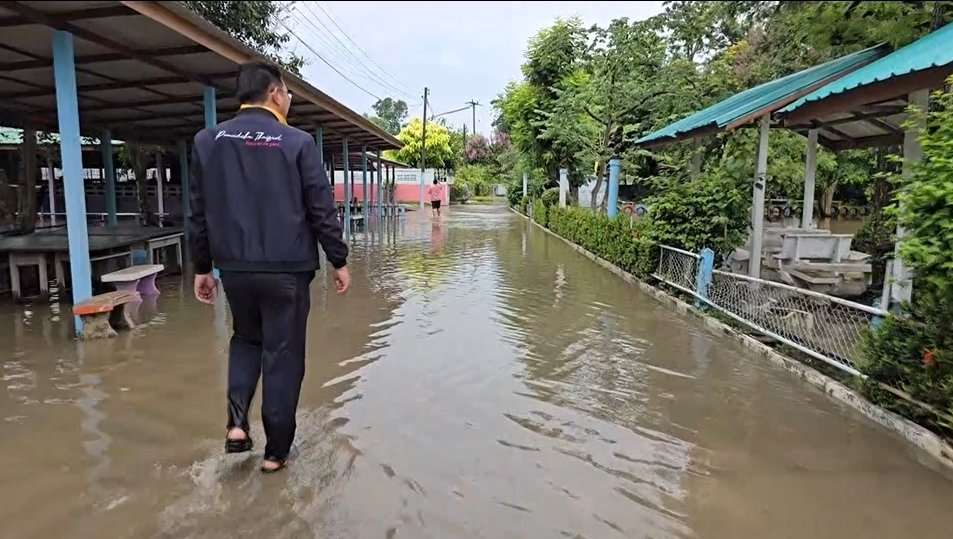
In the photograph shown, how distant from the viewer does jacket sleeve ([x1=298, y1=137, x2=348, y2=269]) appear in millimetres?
2877

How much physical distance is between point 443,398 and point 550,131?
14.0 metres

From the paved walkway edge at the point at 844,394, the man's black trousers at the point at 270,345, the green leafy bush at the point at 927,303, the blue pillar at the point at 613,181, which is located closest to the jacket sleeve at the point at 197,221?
the man's black trousers at the point at 270,345

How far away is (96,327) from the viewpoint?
565 centimetres

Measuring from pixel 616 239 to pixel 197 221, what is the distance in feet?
29.7

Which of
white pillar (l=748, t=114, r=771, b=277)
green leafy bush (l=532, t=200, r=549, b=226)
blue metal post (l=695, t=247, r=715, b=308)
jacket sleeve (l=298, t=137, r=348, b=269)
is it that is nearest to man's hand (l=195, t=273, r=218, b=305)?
jacket sleeve (l=298, t=137, r=348, b=269)

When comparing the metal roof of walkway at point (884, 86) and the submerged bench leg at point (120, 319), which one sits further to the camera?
the submerged bench leg at point (120, 319)

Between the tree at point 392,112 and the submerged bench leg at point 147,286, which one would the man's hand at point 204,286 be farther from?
the tree at point 392,112

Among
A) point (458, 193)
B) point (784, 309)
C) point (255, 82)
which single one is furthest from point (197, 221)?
point (458, 193)

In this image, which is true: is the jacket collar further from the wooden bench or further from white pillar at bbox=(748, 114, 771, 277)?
white pillar at bbox=(748, 114, 771, 277)

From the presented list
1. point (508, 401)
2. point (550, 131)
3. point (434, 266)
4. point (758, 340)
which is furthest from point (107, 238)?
point (550, 131)

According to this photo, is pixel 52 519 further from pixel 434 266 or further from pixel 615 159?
pixel 615 159

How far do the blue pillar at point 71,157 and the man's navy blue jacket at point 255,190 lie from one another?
11.0ft

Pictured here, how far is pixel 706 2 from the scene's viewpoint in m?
1.88

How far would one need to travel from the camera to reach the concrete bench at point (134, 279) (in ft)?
21.8
